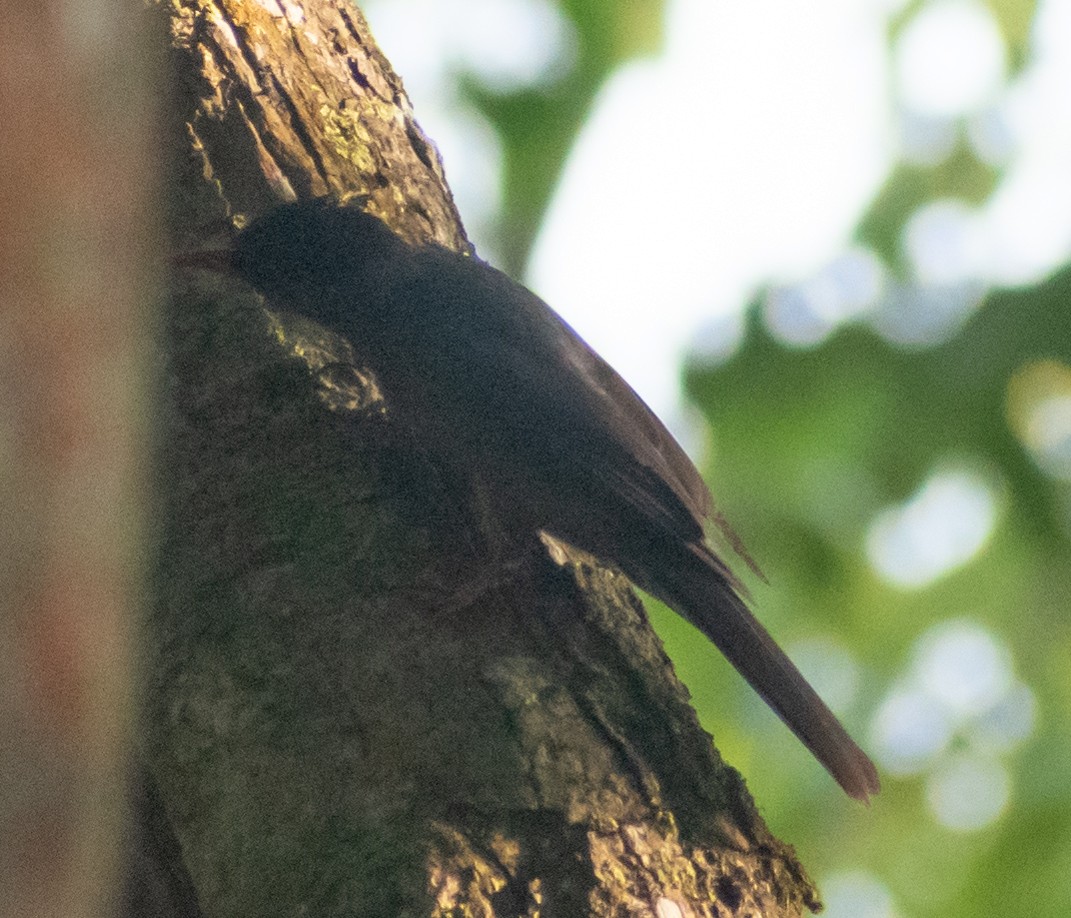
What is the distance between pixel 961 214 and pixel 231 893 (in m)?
5.44

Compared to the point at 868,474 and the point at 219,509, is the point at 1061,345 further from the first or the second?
the point at 219,509

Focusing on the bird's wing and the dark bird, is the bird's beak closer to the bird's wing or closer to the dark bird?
the dark bird

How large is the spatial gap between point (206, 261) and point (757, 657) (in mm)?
2104

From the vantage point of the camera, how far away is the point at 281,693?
2521 mm

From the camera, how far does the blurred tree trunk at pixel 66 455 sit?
1.99m

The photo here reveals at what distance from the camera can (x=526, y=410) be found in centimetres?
412

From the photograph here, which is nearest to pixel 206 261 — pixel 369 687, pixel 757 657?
pixel 369 687

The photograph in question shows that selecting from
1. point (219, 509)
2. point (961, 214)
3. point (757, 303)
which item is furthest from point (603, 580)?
point (961, 214)

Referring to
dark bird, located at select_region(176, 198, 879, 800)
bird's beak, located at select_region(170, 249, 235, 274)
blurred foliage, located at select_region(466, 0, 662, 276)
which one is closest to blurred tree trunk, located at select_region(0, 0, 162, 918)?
bird's beak, located at select_region(170, 249, 235, 274)

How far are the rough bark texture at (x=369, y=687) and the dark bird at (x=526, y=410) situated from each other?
0.36 m

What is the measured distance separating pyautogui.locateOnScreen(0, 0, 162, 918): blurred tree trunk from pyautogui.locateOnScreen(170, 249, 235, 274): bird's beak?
1.32ft

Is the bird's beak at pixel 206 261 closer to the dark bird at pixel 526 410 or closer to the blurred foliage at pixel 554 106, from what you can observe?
the dark bird at pixel 526 410

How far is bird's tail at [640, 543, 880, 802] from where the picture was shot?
3.62 m

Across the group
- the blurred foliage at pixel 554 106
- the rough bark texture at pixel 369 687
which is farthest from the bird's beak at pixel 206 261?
the blurred foliage at pixel 554 106
